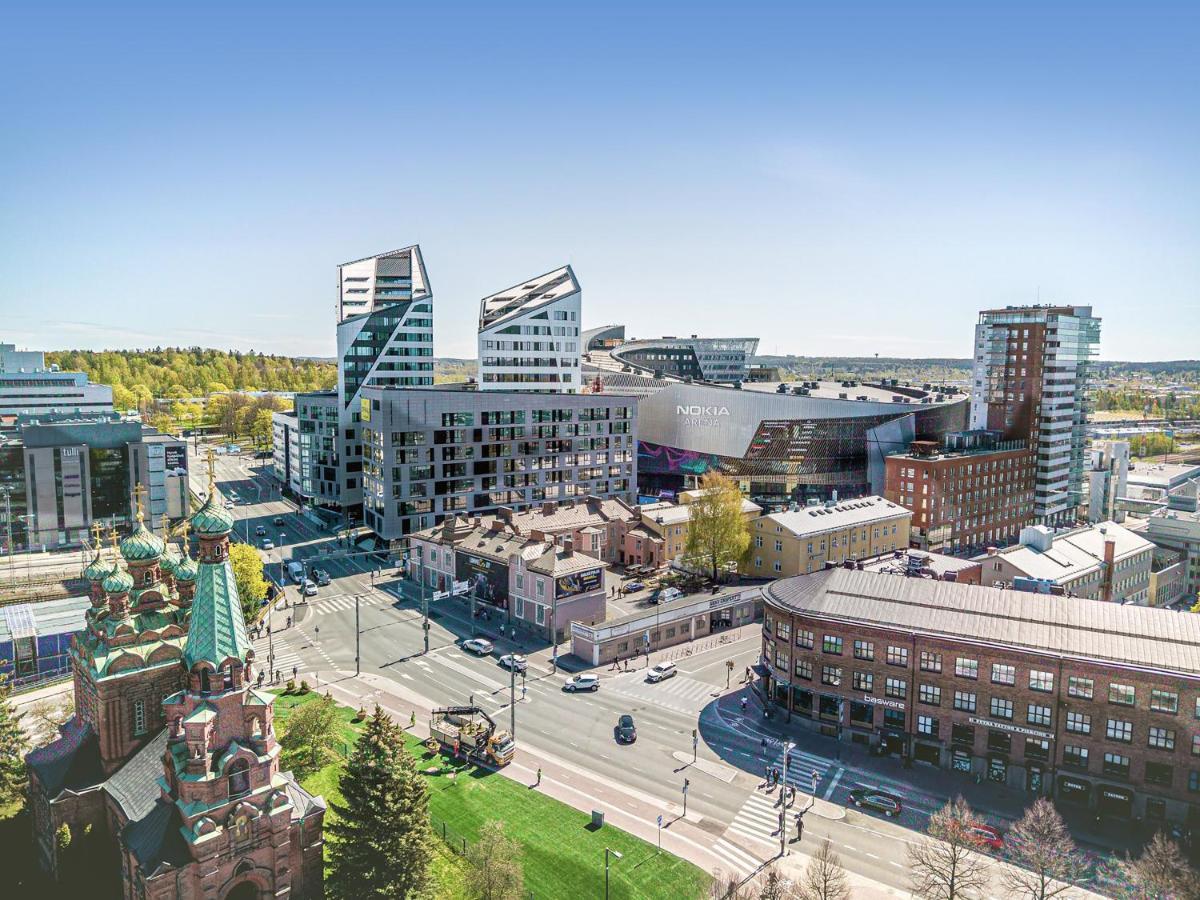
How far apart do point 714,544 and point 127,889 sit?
7306cm

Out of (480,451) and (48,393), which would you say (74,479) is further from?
(48,393)

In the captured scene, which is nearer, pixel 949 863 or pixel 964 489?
pixel 949 863

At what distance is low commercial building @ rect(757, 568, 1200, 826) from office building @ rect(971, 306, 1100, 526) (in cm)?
9265

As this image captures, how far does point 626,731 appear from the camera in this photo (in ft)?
205

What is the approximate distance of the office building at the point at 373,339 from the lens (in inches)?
5664

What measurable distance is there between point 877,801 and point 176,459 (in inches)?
4797

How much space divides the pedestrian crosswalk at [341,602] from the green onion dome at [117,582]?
4857 cm

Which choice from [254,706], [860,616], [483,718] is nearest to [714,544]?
[860,616]

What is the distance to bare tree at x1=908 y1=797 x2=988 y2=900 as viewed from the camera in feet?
136

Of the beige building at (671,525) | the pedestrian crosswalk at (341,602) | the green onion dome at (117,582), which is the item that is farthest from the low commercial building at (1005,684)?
the pedestrian crosswalk at (341,602)

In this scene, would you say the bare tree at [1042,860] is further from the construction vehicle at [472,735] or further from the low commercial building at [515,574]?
the low commercial building at [515,574]

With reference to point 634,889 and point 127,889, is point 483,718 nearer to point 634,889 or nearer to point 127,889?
point 634,889

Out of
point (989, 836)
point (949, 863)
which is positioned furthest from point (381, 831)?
point (989, 836)

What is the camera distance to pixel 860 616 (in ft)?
210
